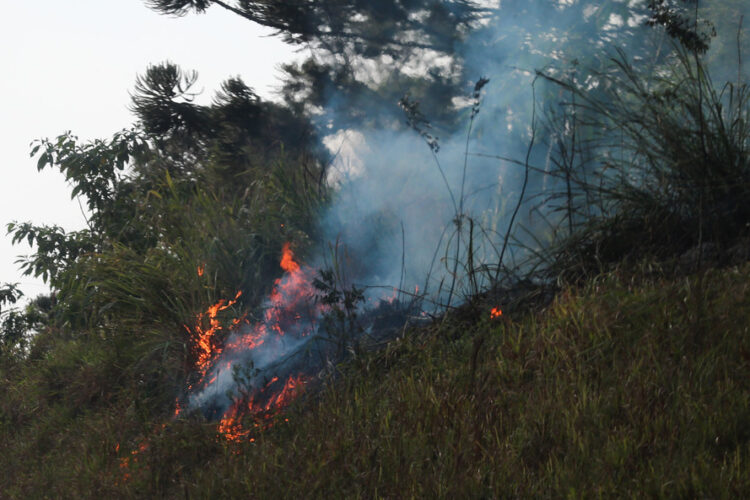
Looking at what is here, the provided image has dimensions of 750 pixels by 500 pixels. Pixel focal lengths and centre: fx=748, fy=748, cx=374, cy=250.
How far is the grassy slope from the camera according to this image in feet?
8.70

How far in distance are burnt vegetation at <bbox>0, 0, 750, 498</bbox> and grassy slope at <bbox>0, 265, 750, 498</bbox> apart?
1cm

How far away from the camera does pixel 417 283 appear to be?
5.92 metres

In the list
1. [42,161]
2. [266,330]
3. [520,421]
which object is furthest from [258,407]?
[42,161]

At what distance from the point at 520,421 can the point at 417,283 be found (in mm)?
2950

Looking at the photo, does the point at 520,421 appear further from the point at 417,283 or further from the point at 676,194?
the point at 417,283

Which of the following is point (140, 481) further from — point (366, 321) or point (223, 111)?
point (223, 111)

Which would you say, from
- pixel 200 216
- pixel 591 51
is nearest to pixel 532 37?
pixel 591 51

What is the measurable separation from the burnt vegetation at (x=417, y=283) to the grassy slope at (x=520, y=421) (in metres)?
0.01

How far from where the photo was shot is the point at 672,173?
4.56 metres

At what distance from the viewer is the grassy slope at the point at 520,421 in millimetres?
2650

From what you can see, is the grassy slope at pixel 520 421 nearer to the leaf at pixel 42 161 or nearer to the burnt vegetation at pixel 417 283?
the burnt vegetation at pixel 417 283

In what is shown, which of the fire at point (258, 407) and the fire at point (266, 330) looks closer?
the fire at point (258, 407)

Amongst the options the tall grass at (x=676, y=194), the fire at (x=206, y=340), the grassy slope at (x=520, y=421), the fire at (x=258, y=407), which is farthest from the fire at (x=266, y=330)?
the tall grass at (x=676, y=194)

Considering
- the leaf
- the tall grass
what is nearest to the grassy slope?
the tall grass
